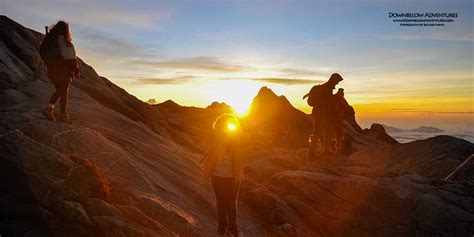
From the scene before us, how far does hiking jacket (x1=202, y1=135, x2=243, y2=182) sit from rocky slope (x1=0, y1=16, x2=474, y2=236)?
5.54 ft

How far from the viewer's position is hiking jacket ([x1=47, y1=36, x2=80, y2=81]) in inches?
535

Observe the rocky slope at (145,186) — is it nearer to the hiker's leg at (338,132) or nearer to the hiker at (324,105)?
the hiker's leg at (338,132)

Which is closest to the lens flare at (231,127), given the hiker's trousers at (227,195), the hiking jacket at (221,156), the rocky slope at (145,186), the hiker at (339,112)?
the hiking jacket at (221,156)

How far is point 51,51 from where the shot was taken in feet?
44.7

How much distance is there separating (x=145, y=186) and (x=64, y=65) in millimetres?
4654

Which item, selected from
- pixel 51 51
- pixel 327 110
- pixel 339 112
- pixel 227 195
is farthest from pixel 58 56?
pixel 339 112

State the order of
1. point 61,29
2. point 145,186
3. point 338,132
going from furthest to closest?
point 338,132, point 61,29, point 145,186

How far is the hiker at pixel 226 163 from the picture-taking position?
37.8 ft

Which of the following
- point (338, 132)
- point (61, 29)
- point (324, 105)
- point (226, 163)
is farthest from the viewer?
point (338, 132)

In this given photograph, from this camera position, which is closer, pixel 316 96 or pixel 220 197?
pixel 220 197

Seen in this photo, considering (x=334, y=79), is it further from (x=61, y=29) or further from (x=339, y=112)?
(x=61, y=29)

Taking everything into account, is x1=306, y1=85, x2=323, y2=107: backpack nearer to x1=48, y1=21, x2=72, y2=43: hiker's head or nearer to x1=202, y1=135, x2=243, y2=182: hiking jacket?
x1=202, y1=135, x2=243, y2=182: hiking jacket

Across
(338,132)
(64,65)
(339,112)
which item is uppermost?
(64,65)

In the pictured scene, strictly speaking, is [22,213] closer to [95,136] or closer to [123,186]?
[123,186]
